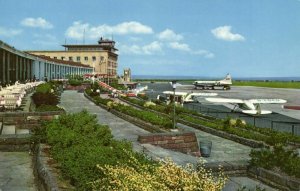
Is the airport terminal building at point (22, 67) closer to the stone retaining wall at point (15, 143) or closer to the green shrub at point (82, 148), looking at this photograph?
the stone retaining wall at point (15, 143)

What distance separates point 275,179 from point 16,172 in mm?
7632

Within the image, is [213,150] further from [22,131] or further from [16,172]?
[16,172]

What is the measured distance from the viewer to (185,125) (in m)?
26.4

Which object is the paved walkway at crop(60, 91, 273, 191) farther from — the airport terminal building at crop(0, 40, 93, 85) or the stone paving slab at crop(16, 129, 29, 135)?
the airport terminal building at crop(0, 40, 93, 85)

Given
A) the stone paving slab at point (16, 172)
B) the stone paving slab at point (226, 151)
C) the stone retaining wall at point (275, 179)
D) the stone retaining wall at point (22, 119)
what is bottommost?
the stone paving slab at point (226, 151)

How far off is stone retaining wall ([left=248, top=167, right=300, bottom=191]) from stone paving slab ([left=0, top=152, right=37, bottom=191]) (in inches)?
273

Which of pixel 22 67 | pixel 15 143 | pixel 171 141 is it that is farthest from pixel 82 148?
pixel 22 67

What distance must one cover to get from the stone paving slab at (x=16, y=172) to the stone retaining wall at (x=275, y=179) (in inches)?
273

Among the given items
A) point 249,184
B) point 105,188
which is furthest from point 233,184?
point 105,188

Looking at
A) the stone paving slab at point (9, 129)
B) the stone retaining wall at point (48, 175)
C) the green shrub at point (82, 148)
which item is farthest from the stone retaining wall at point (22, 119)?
the stone retaining wall at point (48, 175)

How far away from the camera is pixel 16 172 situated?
998 centimetres

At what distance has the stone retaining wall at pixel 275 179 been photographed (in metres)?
10.1

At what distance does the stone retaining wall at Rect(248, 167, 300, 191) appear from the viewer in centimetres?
1010

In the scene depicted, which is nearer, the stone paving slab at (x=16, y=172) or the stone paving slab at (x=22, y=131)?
the stone paving slab at (x=16, y=172)
